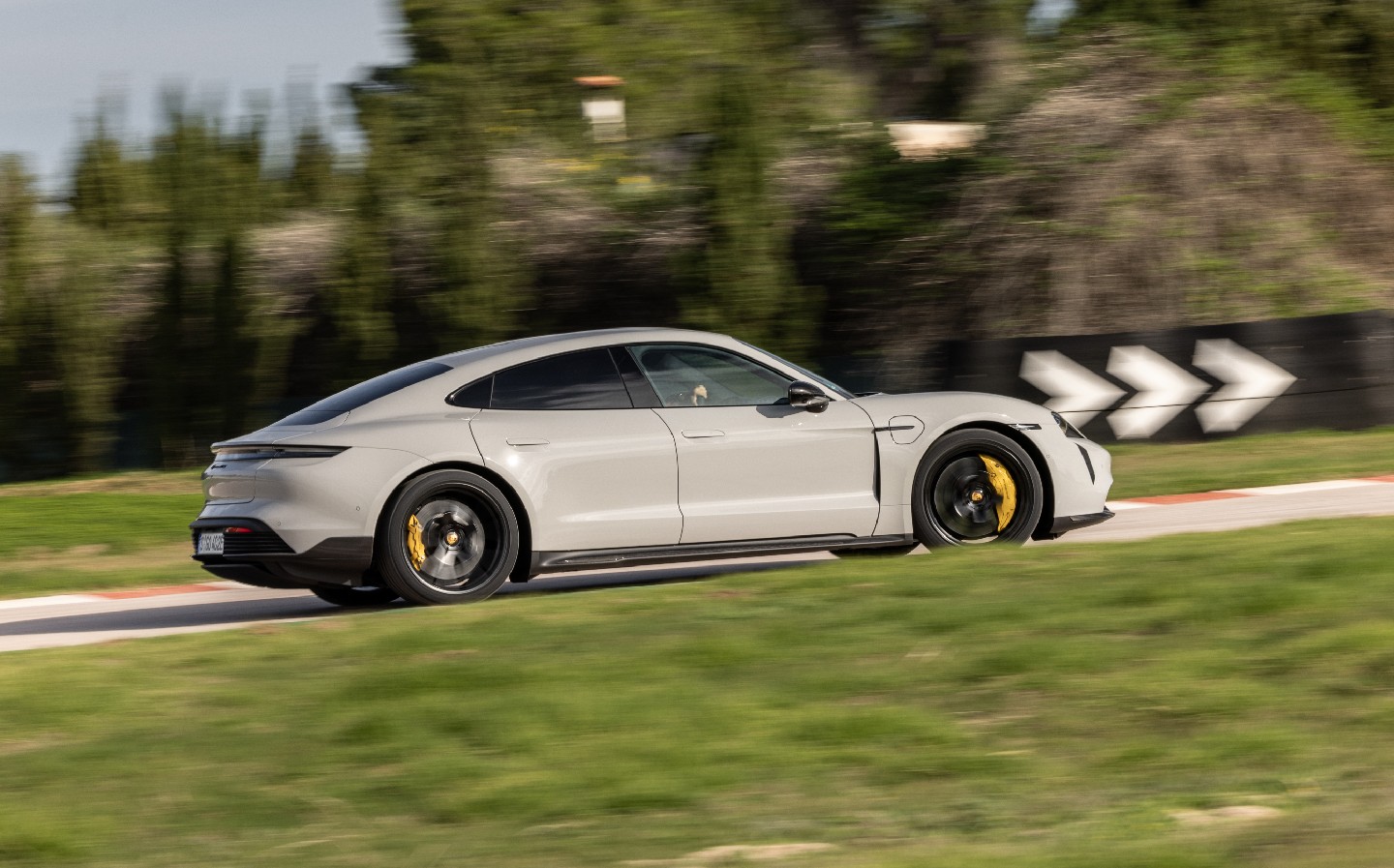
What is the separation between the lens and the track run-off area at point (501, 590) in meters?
9.34

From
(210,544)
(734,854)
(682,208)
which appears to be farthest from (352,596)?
(682,208)

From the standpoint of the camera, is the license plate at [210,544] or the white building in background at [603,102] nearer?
the license plate at [210,544]

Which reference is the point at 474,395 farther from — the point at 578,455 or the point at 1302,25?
the point at 1302,25

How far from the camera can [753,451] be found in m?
8.92

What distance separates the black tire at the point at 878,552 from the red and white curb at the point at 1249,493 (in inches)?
126

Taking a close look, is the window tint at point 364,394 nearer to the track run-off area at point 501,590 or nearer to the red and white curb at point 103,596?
the track run-off area at point 501,590

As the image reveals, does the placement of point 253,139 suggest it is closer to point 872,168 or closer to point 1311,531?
point 872,168

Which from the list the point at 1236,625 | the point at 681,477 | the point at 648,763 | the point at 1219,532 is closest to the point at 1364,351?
the point at 1219,532

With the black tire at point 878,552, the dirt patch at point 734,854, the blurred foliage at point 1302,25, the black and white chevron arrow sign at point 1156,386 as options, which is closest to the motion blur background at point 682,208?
the blurred foliage at point 1302,25

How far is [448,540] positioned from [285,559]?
0.81m

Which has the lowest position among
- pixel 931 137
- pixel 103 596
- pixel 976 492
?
pixel 103 596

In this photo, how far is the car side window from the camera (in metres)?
9.01

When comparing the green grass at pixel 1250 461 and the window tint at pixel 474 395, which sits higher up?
the window tint at pixel 474 395

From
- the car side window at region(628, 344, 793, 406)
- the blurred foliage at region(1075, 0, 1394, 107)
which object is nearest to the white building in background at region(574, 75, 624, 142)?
the blurred foliage at region(1075, 0, 1394, 107)
